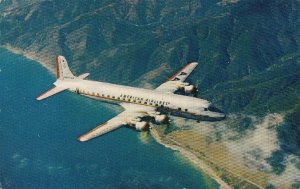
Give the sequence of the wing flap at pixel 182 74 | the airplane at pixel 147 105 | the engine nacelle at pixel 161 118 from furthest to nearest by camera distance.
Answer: the wing flap at pixel 182 74 → the airplane at pixel 147 105 → the engine nacelle at pixel 161 118

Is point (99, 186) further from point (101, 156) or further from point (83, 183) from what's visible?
point (101, 156)

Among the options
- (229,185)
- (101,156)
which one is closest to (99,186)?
(101,156)

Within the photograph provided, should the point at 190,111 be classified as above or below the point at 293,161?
A: above

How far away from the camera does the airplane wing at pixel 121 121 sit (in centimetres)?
9960

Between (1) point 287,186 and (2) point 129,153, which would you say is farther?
(2) point 129,153

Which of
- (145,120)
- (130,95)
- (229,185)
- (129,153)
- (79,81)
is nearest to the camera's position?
(145,120)

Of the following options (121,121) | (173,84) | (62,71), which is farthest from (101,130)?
(62,71)

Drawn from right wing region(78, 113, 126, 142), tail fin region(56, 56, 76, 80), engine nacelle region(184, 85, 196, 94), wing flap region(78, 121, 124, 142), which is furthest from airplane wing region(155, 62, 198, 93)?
tail fin region(56, 56, 76, 80)

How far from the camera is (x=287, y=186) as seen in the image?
184 metres

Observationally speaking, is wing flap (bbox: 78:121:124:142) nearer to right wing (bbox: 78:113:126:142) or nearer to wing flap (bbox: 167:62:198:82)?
right wing (bbox: 78:113:126:142)

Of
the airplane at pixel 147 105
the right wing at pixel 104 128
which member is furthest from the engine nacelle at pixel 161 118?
the right wing at pixel 104 128

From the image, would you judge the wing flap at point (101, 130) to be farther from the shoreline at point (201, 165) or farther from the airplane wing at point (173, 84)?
the shoreline at point (201, 165)

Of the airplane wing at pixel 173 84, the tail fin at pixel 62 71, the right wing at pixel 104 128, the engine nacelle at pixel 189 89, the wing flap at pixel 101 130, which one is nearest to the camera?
the wing flap at pixel 101 130

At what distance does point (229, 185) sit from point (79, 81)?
85223 millimetres
